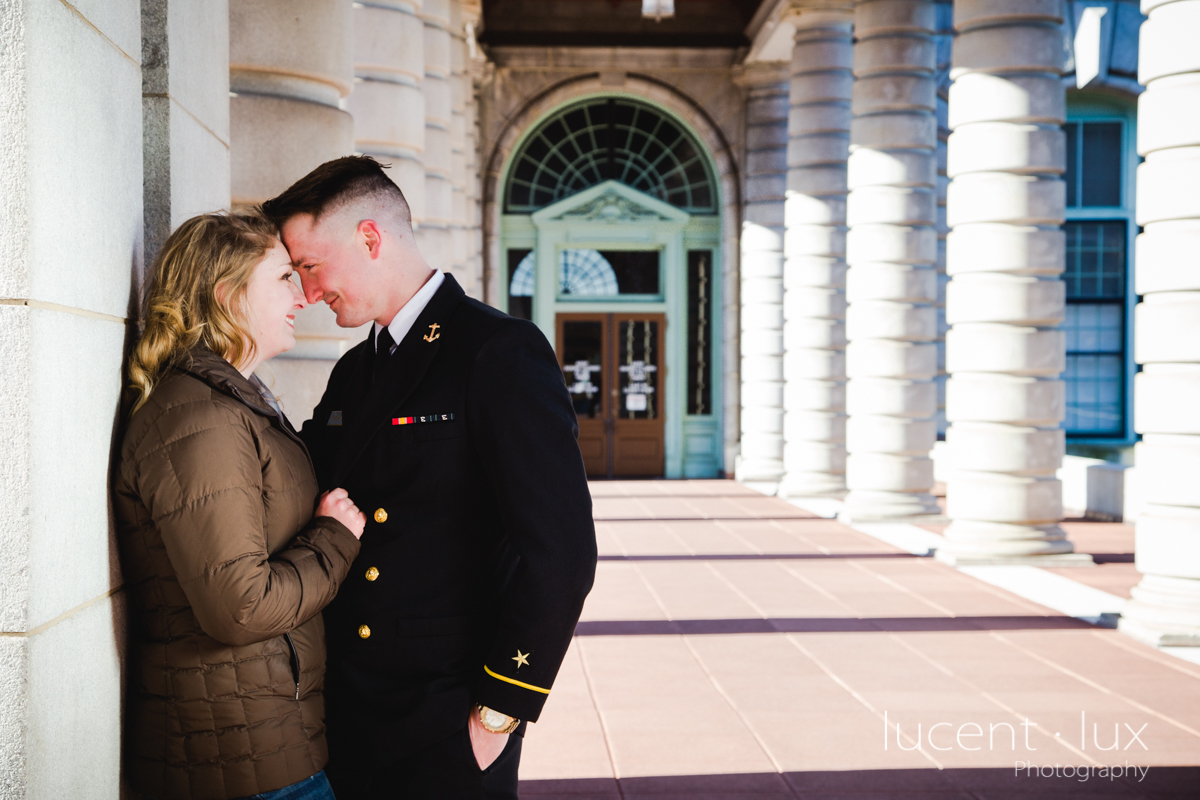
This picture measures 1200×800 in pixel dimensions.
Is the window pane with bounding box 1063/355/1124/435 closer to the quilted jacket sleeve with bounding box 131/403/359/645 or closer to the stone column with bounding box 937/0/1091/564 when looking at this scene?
the stone column with bounding box 937/0/1091/564

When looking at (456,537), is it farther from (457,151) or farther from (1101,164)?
(1101,164)

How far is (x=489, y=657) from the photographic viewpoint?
2.13 metres

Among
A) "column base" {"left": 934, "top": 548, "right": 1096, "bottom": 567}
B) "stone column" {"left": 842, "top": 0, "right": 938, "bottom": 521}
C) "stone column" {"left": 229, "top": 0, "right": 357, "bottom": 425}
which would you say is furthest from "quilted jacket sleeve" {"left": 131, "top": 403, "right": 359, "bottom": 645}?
"stone column" {"left": 842, "top": 0, "right": 938, "bottom": 521}

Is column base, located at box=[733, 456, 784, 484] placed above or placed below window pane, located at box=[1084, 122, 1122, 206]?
below

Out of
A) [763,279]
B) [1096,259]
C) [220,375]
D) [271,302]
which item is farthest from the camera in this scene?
[1096,259]

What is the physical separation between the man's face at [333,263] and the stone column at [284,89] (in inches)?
97.3

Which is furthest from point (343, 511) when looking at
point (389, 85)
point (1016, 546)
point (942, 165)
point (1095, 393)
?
point (1095, 393)

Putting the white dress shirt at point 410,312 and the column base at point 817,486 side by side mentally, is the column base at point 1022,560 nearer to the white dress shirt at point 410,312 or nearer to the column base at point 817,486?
the column base at point 817,486

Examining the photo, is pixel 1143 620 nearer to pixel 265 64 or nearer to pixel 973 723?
pixel 973 723

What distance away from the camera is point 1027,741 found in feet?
15.4

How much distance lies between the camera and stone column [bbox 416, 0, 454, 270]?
10.4 meters

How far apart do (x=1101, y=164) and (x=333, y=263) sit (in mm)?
18202

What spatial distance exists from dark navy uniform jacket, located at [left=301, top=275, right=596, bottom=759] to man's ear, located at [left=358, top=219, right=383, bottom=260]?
18 cm

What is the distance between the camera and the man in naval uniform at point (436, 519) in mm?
2109
